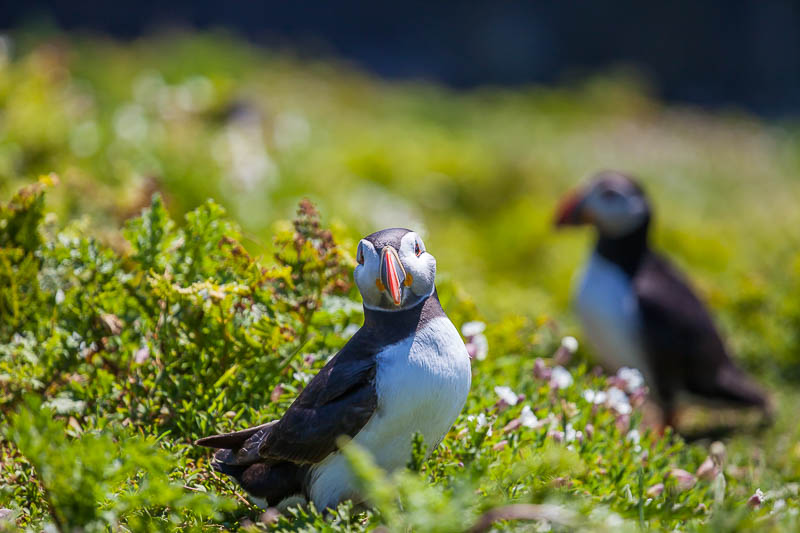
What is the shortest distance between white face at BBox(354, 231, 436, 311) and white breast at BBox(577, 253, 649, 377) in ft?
6.94

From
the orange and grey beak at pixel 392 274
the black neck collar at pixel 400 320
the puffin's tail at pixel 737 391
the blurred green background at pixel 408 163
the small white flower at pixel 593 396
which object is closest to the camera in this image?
the orange and grey beak at pixel 392 274

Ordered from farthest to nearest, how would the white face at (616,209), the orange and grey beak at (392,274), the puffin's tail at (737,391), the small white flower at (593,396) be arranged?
the white face at (616,209) → the puffin's tail at (737,391) → the small white flower at (593,396) → the orange and grey beak at (392,274)

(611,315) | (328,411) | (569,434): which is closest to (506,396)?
(569,434)

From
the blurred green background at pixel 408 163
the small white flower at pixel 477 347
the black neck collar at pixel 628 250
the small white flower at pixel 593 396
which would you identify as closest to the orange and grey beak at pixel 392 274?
the small white flower at pixel 477 347

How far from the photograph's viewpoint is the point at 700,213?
329 inches

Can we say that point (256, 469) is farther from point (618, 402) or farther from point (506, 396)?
point (618, 402)

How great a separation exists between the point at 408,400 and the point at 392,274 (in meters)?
0.30

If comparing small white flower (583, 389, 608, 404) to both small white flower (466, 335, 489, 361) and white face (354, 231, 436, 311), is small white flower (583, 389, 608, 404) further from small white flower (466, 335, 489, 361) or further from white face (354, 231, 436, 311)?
white face (354, 231, 436, 311)

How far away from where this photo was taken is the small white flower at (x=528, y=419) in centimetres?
235

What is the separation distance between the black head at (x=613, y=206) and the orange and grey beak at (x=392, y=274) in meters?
2.42

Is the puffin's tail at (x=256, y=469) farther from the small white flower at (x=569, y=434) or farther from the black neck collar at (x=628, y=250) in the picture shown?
the black neck collar at (x=628, y=250)

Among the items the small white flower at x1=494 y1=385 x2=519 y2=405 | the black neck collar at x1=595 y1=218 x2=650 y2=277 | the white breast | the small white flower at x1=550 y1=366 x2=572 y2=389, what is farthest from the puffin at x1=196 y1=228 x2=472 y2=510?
the black neck collar at x1=595 y1=218 x2=650 y2=277

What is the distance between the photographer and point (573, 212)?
420 centimetres

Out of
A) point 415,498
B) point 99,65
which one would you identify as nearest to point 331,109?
point 99,65
